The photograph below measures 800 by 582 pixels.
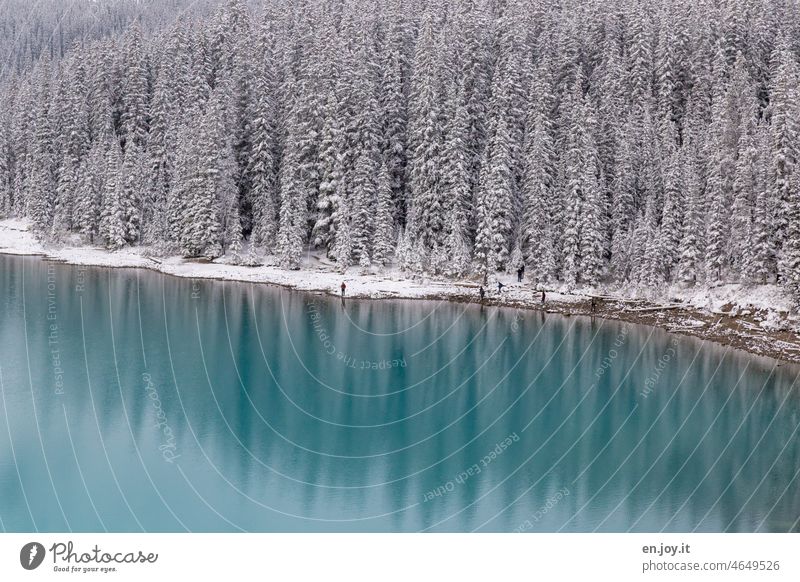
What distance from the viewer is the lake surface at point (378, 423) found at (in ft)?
79.1

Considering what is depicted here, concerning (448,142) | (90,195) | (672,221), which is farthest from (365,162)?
(90,195)

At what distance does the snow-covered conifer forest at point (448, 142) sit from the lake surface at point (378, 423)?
9.89 m

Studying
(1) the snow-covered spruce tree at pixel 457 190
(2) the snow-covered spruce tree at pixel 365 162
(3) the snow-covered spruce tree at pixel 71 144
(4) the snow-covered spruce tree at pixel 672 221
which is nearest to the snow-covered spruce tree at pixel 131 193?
(3) the snow-covered spruce tree at pixel 71 144

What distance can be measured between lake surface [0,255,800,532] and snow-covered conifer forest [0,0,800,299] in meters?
9.89

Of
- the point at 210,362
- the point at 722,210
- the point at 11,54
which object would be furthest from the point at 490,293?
the point at 11,54

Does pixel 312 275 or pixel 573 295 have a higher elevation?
pixel 312 275

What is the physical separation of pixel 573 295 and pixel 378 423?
24238 mm

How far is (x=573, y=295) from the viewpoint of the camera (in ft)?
173

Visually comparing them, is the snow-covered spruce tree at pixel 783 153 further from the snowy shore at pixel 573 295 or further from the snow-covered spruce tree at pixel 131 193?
the snow-covered spruce tree at pixel 131 193

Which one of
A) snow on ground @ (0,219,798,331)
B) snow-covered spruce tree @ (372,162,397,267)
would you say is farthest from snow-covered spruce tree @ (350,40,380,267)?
snow on ground @ (0,219,798,331)

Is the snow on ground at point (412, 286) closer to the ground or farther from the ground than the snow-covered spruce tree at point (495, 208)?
closer to the ground

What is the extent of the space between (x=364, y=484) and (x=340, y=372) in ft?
41.9

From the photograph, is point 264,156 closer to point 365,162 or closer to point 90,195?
point 365,162

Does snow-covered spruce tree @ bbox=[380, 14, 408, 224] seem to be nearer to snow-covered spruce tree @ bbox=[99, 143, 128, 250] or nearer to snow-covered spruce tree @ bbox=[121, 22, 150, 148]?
snow-covered spruce tree @ bbox=[99, 143, 128, 250]
